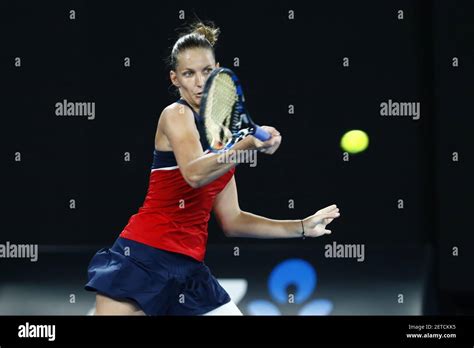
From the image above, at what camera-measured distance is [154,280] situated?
9.66ft

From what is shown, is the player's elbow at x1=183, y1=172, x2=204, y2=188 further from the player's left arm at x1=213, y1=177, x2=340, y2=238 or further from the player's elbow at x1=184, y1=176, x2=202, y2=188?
the player's left arm at x1=213, y1=177, x2=340, y2=238

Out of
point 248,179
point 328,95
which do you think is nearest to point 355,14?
point 328,95

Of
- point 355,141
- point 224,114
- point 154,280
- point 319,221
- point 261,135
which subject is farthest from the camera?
point 355,141

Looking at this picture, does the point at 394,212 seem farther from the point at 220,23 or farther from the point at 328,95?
the point at 220,23

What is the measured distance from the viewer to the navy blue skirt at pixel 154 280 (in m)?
2.90

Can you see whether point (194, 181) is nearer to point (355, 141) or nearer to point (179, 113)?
point (179, 113)

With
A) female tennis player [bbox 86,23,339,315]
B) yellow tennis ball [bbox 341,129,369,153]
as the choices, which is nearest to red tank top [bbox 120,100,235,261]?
female tennis player [bbox 86,23,339,315]

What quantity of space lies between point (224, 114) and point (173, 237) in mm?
430

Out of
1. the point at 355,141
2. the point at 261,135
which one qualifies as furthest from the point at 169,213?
the point at 355,141

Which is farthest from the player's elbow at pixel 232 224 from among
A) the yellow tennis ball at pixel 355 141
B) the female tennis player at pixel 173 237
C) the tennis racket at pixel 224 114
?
the yellow tennis ball at pixel 355 141

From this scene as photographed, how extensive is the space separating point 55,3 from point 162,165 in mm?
3254

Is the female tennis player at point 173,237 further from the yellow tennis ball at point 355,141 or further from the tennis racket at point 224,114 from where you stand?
the yellow tennis ball at point 355,141

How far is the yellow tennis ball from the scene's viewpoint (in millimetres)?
5910
